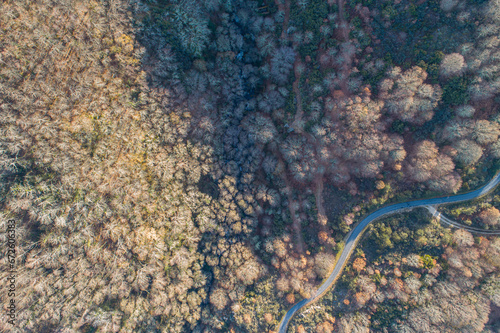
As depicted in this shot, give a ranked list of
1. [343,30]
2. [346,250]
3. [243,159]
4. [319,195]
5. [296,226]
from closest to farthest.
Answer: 1. [343,30]
2. [243,159]
3. [346,250]
4. [319,195]
5. [296,226]

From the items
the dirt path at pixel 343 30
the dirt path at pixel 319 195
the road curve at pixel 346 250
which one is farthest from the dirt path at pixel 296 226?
the dirt path at pixel 343 30

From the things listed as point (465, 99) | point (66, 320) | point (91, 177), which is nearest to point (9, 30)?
point (91, 177)

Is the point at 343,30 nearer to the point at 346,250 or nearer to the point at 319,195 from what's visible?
the point at 319,195

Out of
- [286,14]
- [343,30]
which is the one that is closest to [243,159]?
[286,14]

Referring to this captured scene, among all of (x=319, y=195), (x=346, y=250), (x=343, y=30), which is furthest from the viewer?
(x=319, y=195)

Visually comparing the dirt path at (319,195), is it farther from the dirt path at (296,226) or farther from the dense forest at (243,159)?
the dirt path at (296,226)

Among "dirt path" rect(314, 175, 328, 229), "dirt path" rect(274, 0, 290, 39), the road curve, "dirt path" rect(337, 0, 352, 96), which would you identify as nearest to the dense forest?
"dirt path" rect(274, 0, 290, 39)

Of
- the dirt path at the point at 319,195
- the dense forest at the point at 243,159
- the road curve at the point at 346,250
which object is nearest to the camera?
the dense forest at the point at 243,159

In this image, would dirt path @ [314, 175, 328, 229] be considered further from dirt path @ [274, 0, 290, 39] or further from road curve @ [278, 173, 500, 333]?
dirt path @ [274, 0, 290, 39]
